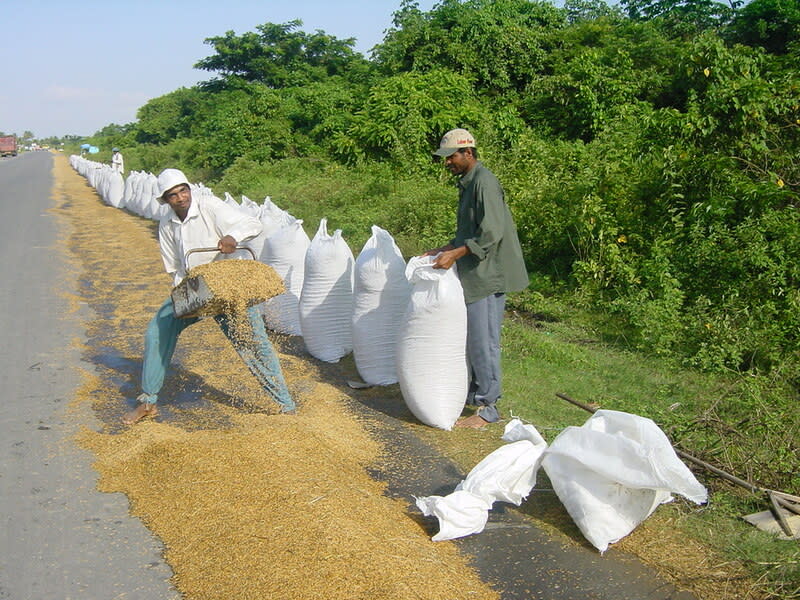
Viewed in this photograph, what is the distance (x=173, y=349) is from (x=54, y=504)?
1324mm

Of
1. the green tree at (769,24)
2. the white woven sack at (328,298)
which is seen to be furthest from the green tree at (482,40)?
the white woven sack at (328,298)

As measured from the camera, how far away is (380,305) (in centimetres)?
555

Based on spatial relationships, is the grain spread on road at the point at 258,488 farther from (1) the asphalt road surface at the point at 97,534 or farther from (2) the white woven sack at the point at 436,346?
(2) the white woven sack at the point at 436,346

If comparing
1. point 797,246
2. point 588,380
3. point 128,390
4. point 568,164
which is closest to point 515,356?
point 588,380

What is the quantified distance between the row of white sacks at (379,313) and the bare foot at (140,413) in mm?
1359

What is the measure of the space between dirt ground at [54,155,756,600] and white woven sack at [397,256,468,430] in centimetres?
17

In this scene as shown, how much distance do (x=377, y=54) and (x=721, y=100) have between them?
1413 centimetres

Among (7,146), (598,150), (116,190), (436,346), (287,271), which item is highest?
(7,146)

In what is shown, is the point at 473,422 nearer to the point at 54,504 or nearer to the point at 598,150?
the point at 54,504

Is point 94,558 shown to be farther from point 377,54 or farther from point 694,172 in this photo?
point 377,54

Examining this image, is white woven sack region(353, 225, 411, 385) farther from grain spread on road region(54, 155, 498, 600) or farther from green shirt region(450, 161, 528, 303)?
green shirt region(450, 161, 528, 303)

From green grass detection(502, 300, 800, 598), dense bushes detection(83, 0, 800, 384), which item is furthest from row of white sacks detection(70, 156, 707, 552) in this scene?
dense bushes detection(83, 0, 800, 384)

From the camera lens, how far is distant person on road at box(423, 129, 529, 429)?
15.3 feet

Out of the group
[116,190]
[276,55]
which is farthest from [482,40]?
[276,55]
